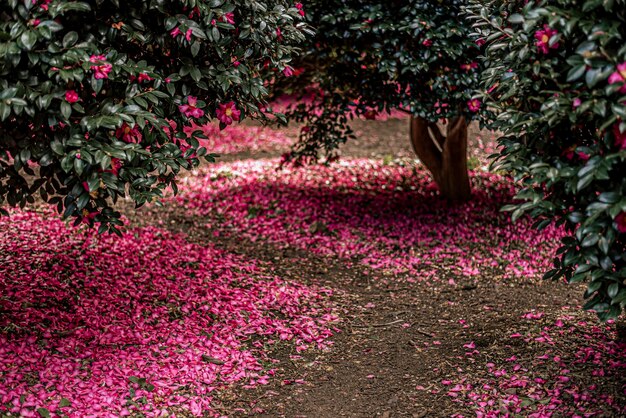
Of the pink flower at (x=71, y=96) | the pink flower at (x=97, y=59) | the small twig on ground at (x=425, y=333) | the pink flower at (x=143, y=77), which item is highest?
the pink flower at (x=97, y=59)

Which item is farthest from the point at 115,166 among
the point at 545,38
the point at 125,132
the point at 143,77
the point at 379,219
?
the point at 379,219

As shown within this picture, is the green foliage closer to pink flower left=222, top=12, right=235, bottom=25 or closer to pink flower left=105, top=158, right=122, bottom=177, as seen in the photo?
pink flower left=222, top=12, right=235, bottom=25

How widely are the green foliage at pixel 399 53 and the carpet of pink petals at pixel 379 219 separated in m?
1.49

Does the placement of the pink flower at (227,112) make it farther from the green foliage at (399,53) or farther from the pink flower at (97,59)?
the green foliage at (399,53)

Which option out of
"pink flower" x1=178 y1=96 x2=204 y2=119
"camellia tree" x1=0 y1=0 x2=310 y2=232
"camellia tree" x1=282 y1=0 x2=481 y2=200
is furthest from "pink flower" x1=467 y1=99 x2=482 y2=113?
"pink flower" x1=178 y1=96 x2=204 y2=119

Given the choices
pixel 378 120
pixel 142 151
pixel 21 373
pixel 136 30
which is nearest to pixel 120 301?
pixel 21 373

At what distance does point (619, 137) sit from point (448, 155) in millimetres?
5057

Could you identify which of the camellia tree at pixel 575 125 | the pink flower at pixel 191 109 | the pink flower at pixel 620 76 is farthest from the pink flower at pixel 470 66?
the pink flower at pixel 620 76

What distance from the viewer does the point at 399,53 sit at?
5.72 metres

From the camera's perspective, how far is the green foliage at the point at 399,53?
18.6ft

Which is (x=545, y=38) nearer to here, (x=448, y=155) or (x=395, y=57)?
(x=395, y=57)

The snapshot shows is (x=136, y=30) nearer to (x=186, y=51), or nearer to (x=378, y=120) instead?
(x=186, y=51)

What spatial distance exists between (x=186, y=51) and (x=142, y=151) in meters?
0.78

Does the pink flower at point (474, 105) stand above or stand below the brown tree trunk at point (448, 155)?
above
